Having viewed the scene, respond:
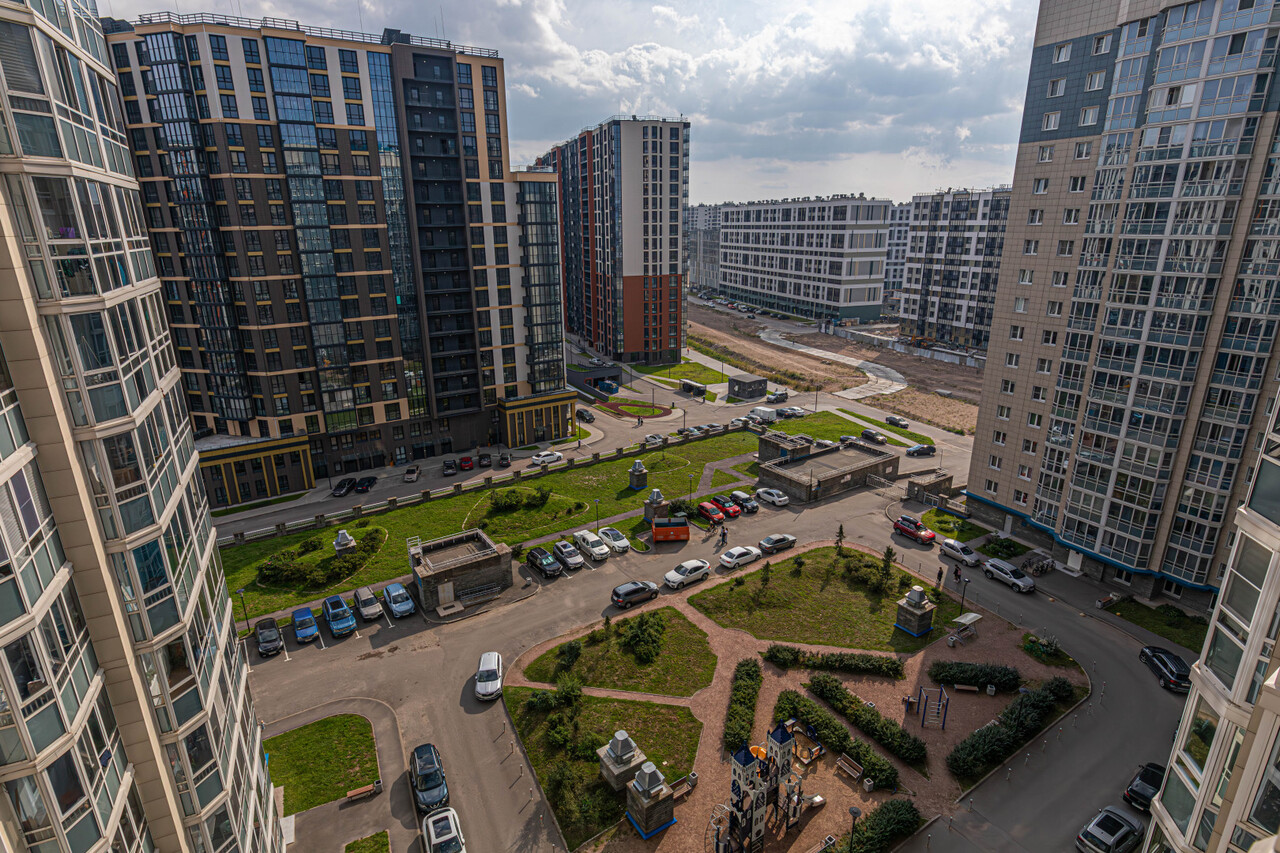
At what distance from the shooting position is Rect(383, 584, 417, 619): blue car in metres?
47.1

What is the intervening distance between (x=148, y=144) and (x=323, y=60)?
18.2m

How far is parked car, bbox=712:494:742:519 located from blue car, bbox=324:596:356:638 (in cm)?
3403

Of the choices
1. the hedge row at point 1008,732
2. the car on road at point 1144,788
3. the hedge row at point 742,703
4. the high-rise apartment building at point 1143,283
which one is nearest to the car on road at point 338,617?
the hedge row at point 742,703

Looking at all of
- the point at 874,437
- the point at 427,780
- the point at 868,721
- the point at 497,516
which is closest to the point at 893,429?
the point at 874,437

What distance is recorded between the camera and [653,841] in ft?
96.6

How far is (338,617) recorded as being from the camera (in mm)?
45625

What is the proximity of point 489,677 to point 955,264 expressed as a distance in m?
135

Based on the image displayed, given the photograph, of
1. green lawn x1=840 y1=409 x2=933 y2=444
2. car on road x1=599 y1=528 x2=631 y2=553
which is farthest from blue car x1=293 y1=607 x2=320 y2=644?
green lawn x1=840 y1=409 x2=933 y2=444

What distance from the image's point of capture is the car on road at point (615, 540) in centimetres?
5600

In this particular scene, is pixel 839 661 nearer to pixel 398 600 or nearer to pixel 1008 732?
pixel 1008 732

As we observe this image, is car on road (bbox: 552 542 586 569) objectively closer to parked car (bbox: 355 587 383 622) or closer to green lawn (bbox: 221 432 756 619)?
green lawn (bbox: 221 432 756 619)

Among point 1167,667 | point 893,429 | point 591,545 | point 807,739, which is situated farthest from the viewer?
point 893,429

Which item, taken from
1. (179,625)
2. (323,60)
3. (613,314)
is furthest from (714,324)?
(179,625)

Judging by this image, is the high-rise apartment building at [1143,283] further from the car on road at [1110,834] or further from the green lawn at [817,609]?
the car on road at [1110,834]
